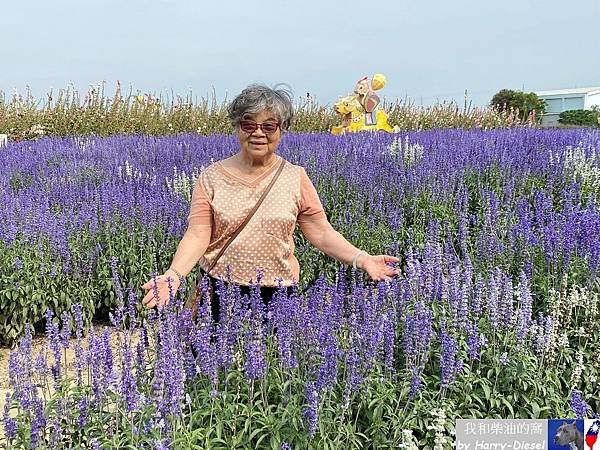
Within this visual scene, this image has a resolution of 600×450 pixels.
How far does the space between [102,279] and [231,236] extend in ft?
7.43

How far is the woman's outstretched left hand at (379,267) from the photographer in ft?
10.1

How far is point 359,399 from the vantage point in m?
2.66

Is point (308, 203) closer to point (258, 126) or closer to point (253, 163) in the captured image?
point (253, 163)

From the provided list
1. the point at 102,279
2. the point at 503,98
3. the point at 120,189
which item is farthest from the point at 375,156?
the point at 503,98

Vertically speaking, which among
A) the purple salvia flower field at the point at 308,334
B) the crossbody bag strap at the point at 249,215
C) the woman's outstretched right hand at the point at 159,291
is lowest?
the purple salvia flower field at the point at 308,334

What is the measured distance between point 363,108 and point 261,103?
12.4m

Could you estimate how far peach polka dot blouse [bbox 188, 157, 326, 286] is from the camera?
10.5 feet

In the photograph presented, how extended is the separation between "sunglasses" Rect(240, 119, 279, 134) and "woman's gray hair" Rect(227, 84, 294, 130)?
36 mm

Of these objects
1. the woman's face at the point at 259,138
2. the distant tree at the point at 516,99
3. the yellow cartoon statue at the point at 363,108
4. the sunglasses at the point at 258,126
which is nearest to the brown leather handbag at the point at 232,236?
the woman's face at the point at 259,138

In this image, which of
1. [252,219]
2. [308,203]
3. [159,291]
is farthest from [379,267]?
[159,291]

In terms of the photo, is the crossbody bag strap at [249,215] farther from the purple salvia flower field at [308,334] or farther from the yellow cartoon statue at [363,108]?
the yellow cartoon statue at [363,108]

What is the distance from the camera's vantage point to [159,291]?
8.86 ft

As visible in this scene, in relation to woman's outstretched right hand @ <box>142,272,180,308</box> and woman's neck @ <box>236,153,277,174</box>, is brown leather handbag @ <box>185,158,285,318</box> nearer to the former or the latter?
woman's neck @ <box>236,153,277,174</box>

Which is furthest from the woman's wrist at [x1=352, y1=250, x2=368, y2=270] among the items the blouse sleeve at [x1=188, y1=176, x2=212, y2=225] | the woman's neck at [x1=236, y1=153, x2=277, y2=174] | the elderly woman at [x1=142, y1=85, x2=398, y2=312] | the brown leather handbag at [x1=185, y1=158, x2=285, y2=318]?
the blouse sleeve at [x1=188, y1=176, x2=212, y2=225]
